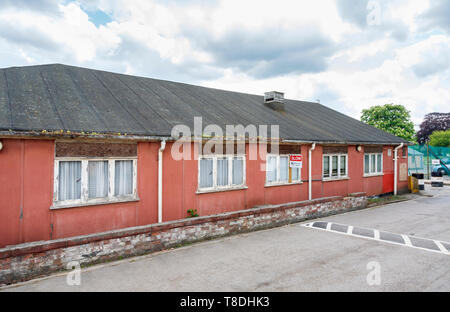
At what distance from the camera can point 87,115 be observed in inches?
303

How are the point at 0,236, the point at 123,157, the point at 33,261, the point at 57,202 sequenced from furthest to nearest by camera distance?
the point at 123,157 < the point at 57,202 < the point at 0,236 < the point at 33,261

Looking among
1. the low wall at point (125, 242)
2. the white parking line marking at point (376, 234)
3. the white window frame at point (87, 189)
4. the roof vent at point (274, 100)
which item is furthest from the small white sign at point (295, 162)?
the roof vent at point (274, 100)

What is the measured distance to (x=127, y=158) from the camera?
7.70m

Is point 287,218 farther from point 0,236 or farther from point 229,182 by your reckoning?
point 0,236

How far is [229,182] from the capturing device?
9750 mm

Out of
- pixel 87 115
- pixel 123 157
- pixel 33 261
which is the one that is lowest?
pixel 33 261

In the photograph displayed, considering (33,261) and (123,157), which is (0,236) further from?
(123,157)

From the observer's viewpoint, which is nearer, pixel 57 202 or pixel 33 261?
pixel 33 261

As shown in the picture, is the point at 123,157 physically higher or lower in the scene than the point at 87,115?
lower

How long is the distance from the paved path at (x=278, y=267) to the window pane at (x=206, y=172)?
2.02 meters

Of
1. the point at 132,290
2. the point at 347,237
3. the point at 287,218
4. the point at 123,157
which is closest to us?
the point at 132,290
